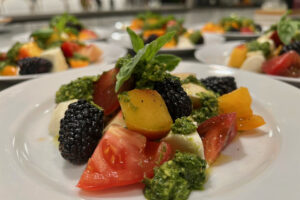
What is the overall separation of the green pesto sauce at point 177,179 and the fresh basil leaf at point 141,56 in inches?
13.1

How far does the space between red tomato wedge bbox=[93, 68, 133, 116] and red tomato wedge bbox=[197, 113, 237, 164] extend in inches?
15.8

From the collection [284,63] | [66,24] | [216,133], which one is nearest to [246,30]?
[284,63]

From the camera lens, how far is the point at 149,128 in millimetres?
1046

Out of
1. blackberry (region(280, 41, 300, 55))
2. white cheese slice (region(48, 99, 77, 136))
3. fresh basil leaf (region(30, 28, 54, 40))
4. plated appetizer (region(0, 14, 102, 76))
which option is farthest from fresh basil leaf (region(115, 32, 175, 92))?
fresh basil leaf (region(30, 28, 54, 40))

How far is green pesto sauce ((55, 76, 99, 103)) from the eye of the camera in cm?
134

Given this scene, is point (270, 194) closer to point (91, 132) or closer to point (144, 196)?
point (144, 196)

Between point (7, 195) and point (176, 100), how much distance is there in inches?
26.6

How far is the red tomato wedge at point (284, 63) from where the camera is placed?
5.96 feet

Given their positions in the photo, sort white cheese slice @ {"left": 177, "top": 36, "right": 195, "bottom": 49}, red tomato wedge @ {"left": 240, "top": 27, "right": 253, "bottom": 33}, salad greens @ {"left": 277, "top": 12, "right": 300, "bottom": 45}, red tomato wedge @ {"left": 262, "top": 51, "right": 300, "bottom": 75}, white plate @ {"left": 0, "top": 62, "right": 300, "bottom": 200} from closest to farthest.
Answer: white plate @ {"left": 0, "top": 62, "right": 300, "bottom": 200} < red tomato wedge @ {"left": 262, "top": 51, "right": 300, "bottom": 75} < salad greens @ {"left": 277, "top": 12, "right": 300, "bottom": 45} < white cheese slice @ {"left": 177, "top": 36, "right": 195, "bottom": 49} < red tomato wedge @ {"left": 240, "top": 27, "right": 253, "bottom": 33}

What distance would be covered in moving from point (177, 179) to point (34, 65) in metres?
1.46

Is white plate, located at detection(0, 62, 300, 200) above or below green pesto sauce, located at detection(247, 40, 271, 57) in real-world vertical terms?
below

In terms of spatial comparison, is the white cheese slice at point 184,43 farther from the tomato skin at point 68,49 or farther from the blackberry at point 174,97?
the blackberry at point 174,97

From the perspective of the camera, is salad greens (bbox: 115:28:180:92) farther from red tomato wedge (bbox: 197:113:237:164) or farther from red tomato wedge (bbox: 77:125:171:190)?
red tomato wedge (bbox: 197:113:237:164)

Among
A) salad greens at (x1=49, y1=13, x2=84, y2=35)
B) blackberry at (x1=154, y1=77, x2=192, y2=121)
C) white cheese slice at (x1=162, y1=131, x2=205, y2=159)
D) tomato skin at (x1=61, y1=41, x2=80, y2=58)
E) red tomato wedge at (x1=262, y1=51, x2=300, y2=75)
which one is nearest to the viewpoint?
white cheese slice at (x1=162, y1=131, x2=205, y2=159)
